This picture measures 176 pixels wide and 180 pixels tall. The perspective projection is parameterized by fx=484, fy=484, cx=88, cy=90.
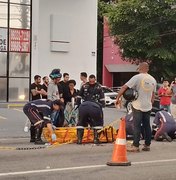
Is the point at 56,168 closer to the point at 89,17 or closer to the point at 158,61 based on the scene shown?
the point at 89,17

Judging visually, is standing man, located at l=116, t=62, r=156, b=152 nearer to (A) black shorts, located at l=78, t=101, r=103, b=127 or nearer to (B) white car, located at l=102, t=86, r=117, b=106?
(A) black shorts, located at l=78, t=101, r=103, b=127

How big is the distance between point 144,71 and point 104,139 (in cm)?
224

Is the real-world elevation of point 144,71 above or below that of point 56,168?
above

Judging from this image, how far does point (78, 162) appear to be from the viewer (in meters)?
9.06

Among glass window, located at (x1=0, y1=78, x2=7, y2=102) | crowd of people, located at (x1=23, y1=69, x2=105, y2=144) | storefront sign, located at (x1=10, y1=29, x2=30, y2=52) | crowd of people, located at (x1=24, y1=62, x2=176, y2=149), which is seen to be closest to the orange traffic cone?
crowd of people, located at (x1=24, y1=62, x2=176, y2=149)

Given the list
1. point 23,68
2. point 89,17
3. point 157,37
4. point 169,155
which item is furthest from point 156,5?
point 169,155

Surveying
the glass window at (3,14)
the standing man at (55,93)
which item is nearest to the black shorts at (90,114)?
the standing man at (55,93)

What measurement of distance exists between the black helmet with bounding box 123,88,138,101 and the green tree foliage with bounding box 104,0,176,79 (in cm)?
2455

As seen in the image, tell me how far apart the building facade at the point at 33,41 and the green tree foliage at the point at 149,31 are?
414 inches

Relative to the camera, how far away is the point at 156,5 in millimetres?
34781

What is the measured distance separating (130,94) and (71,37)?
15.4m

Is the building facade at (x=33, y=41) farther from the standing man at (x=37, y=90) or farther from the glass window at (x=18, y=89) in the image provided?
the standing man at (x=37, y=90)

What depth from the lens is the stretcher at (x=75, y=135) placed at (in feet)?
38.2

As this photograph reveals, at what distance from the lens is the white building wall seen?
2453cm
